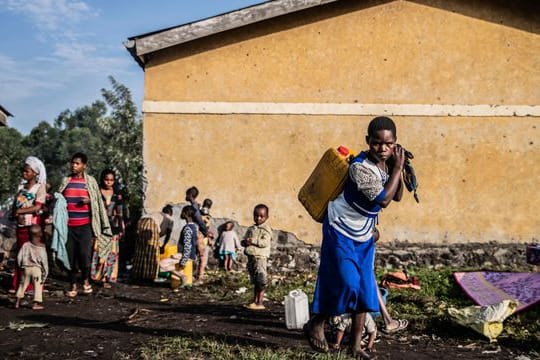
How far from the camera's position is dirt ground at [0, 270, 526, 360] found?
5.22 metres

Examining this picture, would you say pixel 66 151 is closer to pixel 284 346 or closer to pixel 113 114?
pixel 113 114

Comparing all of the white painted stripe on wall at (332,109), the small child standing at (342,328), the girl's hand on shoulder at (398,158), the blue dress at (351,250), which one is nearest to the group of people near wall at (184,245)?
the white painted stripe on wall at (332,109)

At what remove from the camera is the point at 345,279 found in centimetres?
442

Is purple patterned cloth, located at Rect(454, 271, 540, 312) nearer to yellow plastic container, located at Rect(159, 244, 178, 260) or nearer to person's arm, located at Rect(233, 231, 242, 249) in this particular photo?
person's arm, located at Rect(233, 231, 242, 249)

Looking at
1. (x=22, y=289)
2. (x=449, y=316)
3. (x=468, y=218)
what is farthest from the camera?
(x=468, y=218)

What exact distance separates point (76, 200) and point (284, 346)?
3900mm

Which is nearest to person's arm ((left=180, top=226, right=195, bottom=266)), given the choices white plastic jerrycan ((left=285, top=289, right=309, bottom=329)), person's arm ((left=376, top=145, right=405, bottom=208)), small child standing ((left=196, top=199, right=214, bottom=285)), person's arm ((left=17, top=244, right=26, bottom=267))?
small child standing ((left=196, top=199, right=214, bottom=285))

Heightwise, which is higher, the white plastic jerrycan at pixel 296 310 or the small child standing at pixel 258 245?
the small child standing at pixel 258 245

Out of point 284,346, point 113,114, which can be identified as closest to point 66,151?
point 113,114

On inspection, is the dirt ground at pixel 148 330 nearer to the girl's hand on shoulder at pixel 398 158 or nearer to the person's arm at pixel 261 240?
the person's arm at pixel 261 240

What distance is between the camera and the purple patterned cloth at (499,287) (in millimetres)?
7309

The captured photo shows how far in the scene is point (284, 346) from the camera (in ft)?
17.4

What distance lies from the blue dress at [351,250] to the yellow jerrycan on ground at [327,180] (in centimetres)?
8

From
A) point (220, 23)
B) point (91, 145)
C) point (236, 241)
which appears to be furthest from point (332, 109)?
point (91, 145)
